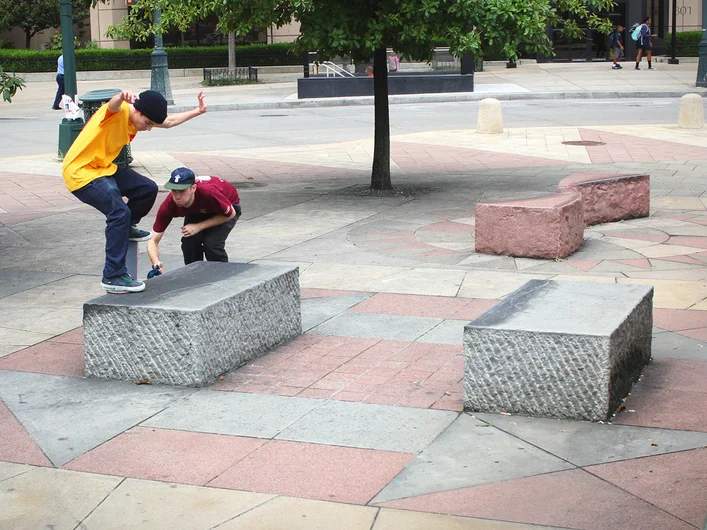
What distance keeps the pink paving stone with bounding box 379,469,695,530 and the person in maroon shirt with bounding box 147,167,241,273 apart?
Answer: 10.3ft

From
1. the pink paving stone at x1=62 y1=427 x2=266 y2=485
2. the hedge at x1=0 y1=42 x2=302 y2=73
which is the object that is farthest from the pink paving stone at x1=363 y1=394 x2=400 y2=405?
the hedge at x1=0 y1=42 x2=302 y2=73

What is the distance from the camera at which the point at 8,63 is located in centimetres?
3856

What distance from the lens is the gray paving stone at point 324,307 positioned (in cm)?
693

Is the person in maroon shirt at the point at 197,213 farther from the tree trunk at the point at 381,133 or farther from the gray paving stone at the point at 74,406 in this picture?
the tree trunk at the point at 381,133

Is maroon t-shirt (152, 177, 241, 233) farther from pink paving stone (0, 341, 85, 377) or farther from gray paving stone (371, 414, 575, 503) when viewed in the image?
gray paving stone (371, 414, 575, 503)

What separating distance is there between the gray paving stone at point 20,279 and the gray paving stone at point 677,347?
484cm

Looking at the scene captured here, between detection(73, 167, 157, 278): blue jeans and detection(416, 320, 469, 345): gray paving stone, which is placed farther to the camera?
detection(416, 320, 469, 345): gray paving stone

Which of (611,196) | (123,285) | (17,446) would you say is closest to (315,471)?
(17,446)

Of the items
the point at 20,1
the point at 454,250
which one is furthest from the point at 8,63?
the point at 454,250

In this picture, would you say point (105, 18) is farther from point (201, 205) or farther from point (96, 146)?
point (96, 146)

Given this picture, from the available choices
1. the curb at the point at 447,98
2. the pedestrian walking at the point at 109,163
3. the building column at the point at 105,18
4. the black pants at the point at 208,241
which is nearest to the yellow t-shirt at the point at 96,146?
the pedestrian walking at the point at 109,163

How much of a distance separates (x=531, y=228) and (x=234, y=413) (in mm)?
4315

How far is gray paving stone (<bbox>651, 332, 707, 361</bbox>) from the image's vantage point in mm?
5995

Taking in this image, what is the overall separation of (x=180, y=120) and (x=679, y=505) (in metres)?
3.98
